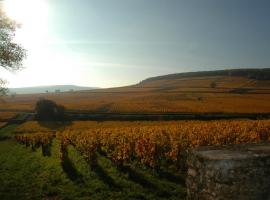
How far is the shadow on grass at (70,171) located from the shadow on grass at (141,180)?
2.82 metres

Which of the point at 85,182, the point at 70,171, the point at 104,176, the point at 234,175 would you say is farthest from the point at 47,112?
the point at 234,175

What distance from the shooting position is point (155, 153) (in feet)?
74.2

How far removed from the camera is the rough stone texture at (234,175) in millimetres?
7082

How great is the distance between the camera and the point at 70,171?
23156 millimetres

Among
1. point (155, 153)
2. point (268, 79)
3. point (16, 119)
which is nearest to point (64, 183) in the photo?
point (155, 153)

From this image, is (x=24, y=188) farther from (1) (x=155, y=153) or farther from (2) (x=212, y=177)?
(2) (x=212, y=177)

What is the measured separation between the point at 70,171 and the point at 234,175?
17.7m

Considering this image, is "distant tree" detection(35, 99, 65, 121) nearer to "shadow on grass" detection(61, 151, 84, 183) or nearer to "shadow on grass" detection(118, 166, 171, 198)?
"shadow on grass" detection(61, 151, 84, 183)

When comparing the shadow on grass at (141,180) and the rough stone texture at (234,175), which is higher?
the rough stone texture at (234,175)

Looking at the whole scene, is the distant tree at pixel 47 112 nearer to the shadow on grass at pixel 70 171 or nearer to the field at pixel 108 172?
the field at pixel 108 172

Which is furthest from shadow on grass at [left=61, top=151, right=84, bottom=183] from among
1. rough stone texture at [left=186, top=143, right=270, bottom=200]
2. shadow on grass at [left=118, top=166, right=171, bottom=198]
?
rough stone texture at [left=186, top=143, right=270, bottom=200]

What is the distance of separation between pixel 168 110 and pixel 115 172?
6769 centimetres

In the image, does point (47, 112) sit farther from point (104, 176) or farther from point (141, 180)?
point (141, 180)

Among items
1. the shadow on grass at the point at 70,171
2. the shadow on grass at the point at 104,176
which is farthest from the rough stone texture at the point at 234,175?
the shadow on grass at the point at 70,171
